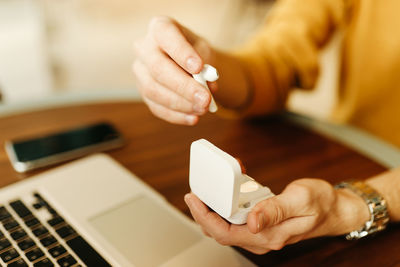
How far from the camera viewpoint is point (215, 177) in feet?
0.95

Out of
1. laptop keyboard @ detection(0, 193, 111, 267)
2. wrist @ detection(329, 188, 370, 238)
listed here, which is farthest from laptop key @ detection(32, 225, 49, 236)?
wrist @ detection(329, 188, 370, 238)

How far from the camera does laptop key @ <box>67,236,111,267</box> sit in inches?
14.0

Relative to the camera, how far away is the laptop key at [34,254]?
1.17ft

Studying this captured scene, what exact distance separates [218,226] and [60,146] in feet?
1.11

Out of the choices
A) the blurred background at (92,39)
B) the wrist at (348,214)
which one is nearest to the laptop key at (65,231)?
the wrist at (348,214)

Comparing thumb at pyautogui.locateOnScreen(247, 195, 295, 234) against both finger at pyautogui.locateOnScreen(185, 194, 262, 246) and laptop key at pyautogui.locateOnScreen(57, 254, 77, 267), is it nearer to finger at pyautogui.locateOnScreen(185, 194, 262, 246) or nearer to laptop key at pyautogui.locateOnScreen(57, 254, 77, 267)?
finger at pyautogui.locateOnScreen(185, 194, 262, 246)

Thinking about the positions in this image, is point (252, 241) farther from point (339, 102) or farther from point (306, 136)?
point (339, 102)

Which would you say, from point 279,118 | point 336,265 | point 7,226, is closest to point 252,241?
point 336,265

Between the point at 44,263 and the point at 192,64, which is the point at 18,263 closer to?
the point at 44,263

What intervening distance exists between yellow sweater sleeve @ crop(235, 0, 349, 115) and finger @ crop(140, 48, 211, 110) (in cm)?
23

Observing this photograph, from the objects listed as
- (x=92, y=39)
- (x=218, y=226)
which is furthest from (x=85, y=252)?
(x=92, y=39)

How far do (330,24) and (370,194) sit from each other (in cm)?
46

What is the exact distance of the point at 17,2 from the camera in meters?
1.99

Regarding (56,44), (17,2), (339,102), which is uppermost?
(17,2)
